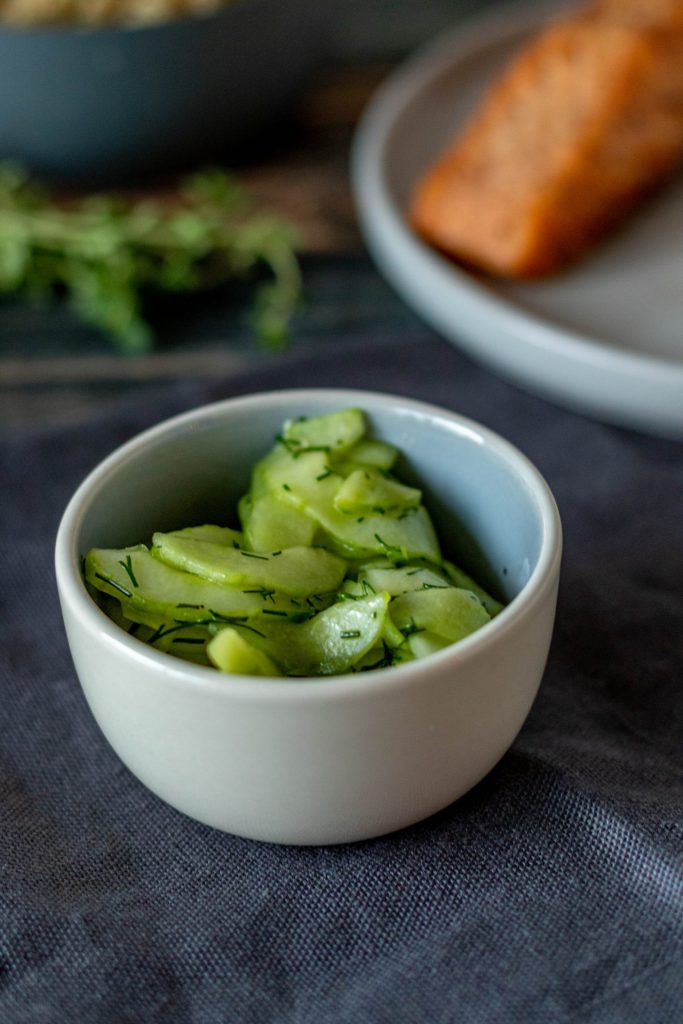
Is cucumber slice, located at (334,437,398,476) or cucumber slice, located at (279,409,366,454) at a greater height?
cucumber slice, located at (279,409,366,454)

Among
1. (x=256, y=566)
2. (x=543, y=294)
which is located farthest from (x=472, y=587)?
(x=543, y=294)

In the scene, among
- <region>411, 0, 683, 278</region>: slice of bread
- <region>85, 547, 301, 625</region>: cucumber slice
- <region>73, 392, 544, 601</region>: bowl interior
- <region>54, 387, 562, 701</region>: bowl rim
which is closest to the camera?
<region>54, 387, 562, 701</region>: bowl rim

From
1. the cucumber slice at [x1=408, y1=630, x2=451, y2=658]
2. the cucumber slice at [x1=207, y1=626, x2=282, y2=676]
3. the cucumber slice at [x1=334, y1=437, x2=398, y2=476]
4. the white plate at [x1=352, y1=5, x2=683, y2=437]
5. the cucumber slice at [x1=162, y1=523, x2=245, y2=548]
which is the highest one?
the cucumber slice at [x1=207, y1=626, x2=282, y2=676]

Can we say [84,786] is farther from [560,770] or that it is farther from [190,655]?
[560,770]

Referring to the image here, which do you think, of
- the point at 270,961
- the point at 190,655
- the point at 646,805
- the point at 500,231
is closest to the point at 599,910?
the point at 646,805

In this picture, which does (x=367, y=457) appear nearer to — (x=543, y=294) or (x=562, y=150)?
(x=543, y=294)

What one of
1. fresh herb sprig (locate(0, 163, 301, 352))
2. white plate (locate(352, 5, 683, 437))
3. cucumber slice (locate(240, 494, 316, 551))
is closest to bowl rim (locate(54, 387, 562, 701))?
cucumber slice (locate(240, 494, 316, 551))

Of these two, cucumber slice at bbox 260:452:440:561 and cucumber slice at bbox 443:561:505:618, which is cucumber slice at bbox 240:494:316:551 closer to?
cucumber slice at bbox 260:452:440:561
